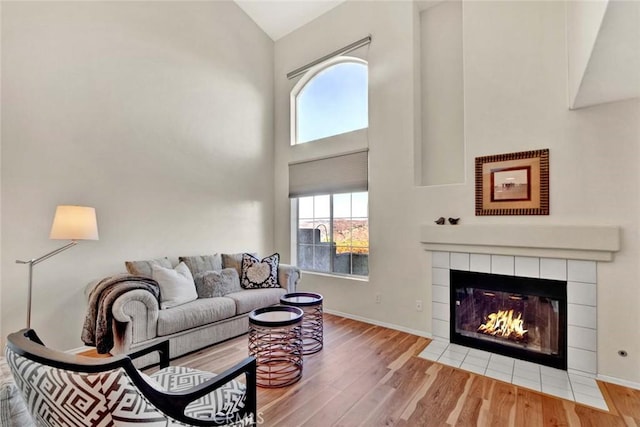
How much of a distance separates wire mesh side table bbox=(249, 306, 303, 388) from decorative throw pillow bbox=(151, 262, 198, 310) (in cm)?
93

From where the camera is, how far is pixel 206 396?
1478 mm

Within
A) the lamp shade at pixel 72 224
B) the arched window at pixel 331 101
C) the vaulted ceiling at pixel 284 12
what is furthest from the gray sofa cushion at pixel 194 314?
the vaulted ceiling at pixel 284 12

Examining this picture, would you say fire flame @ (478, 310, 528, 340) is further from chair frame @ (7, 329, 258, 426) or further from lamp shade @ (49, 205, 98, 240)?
lamp shade @ (49, 205, 98, 240)

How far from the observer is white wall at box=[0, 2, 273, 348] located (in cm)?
271

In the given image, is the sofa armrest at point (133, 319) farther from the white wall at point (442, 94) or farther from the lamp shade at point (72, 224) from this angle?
the white wall at point (442, 94)

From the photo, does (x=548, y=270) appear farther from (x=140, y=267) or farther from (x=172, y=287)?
(x=140, y=267)

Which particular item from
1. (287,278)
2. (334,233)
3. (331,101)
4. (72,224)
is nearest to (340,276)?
(334,233)

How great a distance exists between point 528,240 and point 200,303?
3234mm

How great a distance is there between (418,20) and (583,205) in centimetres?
278

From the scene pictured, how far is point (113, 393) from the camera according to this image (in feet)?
2.88

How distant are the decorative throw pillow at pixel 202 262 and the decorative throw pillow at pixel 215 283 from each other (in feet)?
0.41

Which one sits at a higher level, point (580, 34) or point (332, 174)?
point (580, 34)

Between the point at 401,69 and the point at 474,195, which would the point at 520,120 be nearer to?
the point at 474,195

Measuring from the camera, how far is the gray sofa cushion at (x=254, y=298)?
3.38 m
